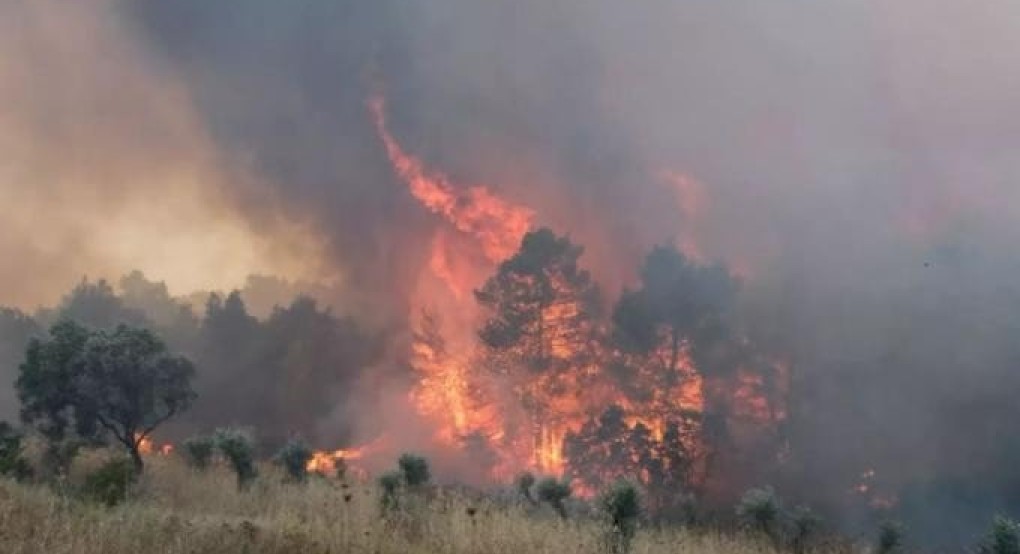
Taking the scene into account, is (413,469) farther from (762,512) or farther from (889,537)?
(889,537)

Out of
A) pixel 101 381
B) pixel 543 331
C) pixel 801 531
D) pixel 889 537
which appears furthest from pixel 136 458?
pixel 543 331

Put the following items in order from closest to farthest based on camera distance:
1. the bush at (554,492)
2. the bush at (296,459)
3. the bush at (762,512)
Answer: the bush at (762,512) < the bush at (554,492) < the bush at (296,459)

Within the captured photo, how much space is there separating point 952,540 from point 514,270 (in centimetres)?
2568

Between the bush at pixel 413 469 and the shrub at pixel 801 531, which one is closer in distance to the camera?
the shrub at pixel 801 531

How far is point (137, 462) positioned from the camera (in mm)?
27391

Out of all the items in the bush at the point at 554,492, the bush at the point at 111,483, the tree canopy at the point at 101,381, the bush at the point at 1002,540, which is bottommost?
the bush at the point at 1002,540

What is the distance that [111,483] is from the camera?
21.3 meters

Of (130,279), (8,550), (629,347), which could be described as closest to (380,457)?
(629,347)

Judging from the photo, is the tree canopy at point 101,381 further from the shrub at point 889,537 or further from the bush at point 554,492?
the shrub at point 889,537

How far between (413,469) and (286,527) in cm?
890

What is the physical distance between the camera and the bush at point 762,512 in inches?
1001

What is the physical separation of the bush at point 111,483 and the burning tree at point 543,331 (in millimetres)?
26332

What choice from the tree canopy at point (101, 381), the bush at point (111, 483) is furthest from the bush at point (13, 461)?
the tree canopy at point (101, 381)

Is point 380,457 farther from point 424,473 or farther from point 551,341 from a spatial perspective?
point 424,473
